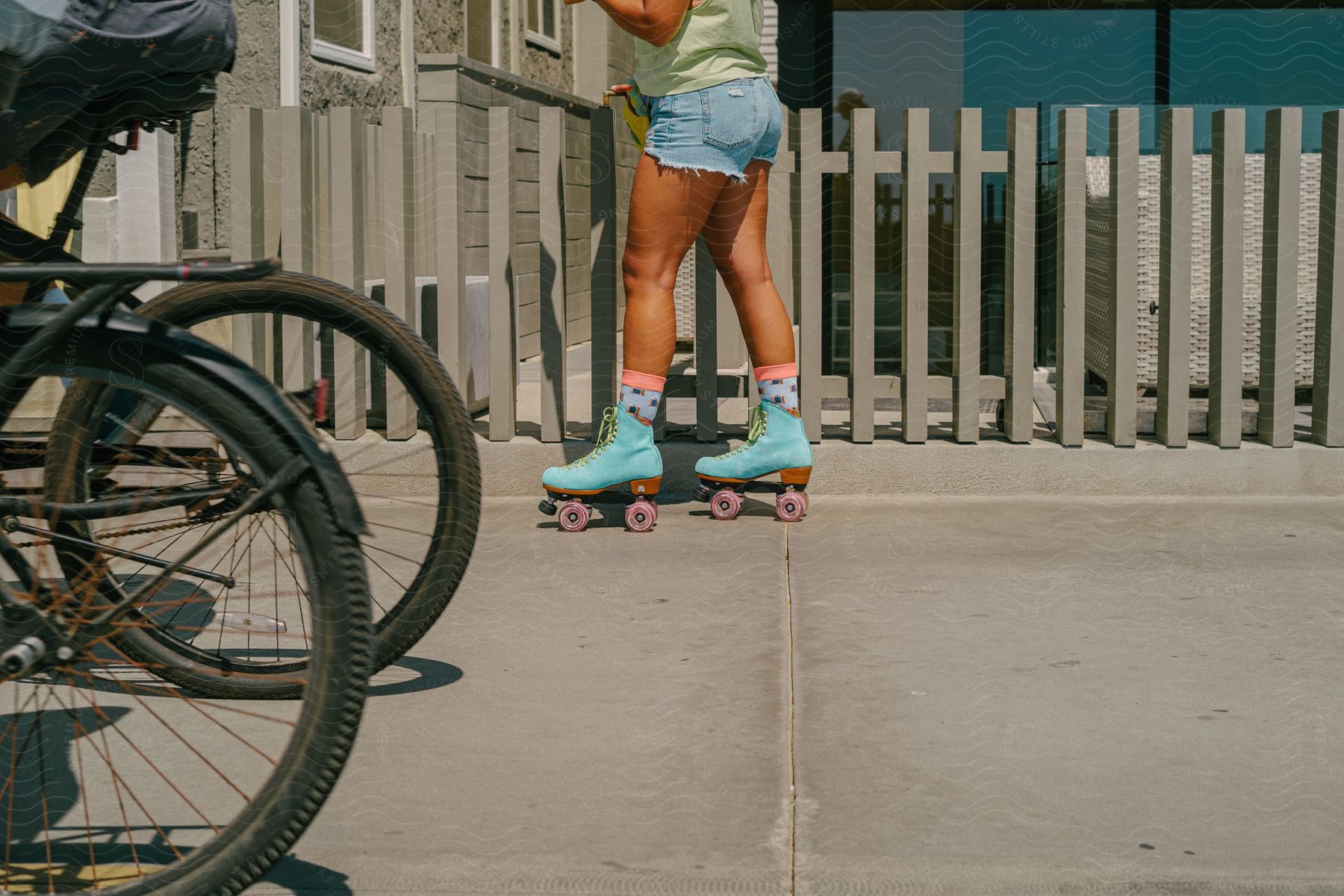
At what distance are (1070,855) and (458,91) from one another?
714 centimetres

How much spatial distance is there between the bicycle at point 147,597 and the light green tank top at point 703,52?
2009 millimetres

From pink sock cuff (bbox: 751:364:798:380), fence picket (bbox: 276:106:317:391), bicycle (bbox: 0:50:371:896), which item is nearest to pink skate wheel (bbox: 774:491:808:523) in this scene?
pink sock cuff (bbox: 751:364:798:380)

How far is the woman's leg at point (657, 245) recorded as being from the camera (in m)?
4.79

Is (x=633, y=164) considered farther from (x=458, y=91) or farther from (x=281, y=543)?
(x=281, y=543)

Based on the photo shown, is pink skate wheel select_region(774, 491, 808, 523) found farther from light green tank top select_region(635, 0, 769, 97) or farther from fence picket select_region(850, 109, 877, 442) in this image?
light green tank top select_region(635, 0, 769, 97)

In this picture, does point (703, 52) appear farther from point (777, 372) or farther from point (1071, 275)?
point (1071, 275)

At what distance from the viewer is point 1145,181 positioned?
6.56 m

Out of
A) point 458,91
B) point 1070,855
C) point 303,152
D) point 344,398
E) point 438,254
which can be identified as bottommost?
point 1070,855

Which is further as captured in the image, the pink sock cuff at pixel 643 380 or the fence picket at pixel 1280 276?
the fence picket at pixel 1280 276

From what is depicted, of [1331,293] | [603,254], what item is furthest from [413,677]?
[1331,293]

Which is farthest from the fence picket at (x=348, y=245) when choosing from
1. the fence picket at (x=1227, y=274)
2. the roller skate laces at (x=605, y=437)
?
the fence picket at (x=1227, y=274)

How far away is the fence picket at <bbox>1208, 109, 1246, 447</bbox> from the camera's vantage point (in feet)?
18.1

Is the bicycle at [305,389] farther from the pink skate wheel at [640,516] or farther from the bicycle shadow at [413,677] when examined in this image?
the pink skate wheel at [640,516]

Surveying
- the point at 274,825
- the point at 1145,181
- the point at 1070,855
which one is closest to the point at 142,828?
the point at 274,825
